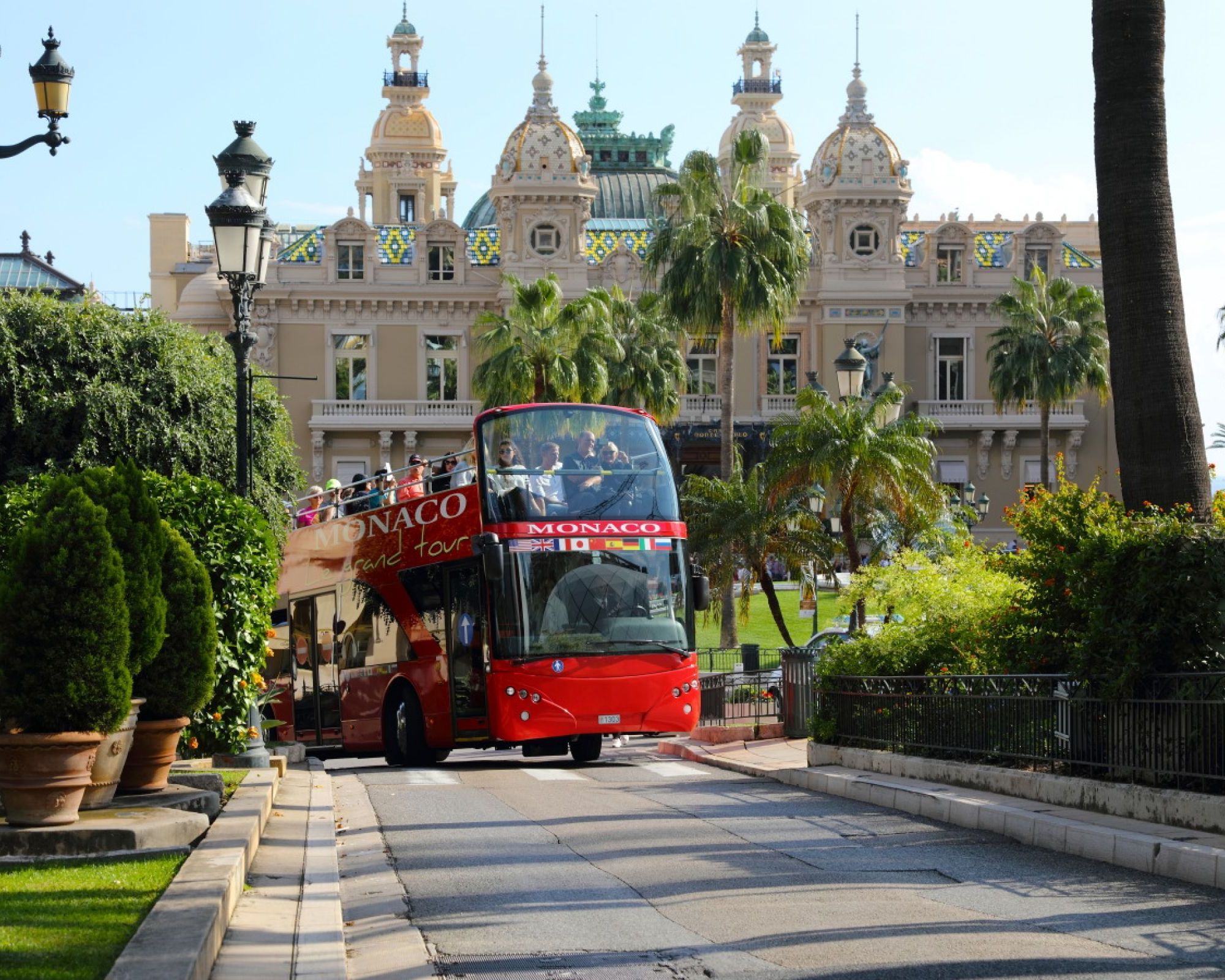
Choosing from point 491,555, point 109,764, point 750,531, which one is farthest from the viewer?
point 750,531

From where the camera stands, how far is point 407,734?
79.5 ft

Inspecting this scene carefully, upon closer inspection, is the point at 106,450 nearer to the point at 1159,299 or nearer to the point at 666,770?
the point at 666,770

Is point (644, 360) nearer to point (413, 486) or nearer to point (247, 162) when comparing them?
point (413, 486)

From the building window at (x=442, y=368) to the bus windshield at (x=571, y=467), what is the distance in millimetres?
49472

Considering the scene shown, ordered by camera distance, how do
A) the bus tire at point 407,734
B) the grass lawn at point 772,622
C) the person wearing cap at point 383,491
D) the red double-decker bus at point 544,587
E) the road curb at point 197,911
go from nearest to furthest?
the road curb at point 197,911, the red double-decker bus at point 544,587, the bus tire at point 407,734, the person wearing cap at point 383,491, the grass lawn at point 772,622

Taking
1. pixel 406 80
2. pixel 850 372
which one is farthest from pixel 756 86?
pixel 850 372

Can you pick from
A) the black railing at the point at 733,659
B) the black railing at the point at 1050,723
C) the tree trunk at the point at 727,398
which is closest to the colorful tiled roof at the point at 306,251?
the tree trunk at the point at 727,398

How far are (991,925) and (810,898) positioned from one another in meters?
1.27

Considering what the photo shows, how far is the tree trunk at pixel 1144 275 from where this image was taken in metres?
14.6

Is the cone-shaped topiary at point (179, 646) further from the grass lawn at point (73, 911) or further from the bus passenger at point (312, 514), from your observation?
the bus passenger at point (312, 514)

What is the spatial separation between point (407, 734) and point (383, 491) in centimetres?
350

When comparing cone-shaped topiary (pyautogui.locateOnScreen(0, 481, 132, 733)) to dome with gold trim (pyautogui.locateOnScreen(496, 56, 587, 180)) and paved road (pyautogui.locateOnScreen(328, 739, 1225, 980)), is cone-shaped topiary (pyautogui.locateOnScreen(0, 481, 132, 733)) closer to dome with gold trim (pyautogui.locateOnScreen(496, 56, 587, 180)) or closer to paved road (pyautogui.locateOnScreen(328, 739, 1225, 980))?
paved road (pyautogui.locateOnScreen(328, 739, 1225, 980))

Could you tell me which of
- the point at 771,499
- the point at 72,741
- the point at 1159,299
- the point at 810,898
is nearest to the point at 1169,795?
the point at 810,898

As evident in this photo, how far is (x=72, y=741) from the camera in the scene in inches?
402
